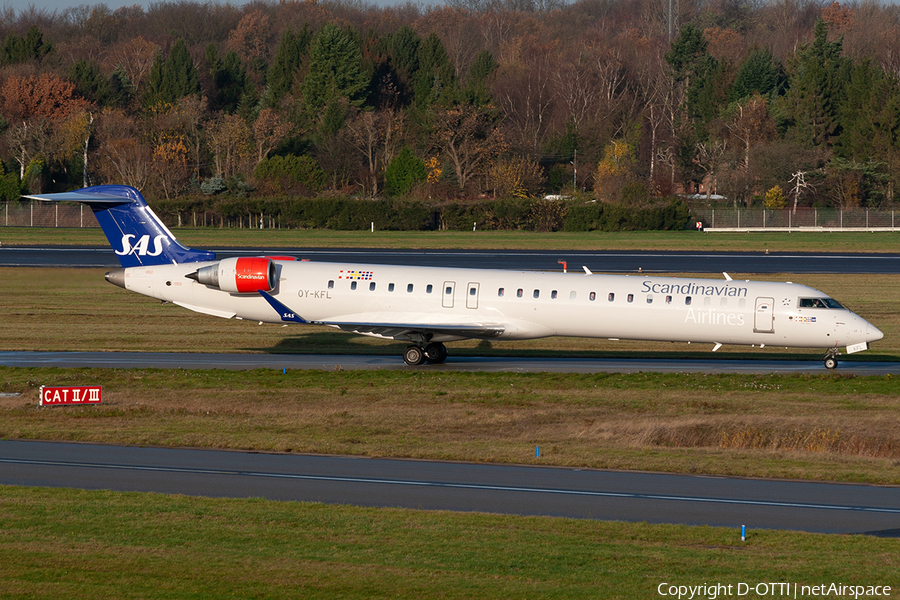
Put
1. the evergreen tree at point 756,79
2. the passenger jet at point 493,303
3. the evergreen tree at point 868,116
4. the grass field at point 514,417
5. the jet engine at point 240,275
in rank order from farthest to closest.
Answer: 1. the evergreen tree at point 756,79
2. the evergreen tree at point 868,116
3. the jet engine at point 240,275
4. the passenger jet at point 493,303
5. the grass field at point 514,417

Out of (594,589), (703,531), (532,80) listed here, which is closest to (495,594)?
(594,589)

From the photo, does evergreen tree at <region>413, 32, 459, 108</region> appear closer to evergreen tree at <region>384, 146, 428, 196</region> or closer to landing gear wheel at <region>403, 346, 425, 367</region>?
evergreen tree at <region>384, 146, 428, 196</region>

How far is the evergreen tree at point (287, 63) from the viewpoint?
137m

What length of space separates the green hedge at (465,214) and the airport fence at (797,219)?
13.8 ft

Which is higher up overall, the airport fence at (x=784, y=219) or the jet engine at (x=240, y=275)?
the airport fence at (x=784, y=219)

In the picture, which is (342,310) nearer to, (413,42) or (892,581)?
(892,581)

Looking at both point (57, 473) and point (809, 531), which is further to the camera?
point (57, 473)

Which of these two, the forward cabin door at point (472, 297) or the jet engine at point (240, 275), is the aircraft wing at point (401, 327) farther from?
A: the forward cabin door at point (472, 297)

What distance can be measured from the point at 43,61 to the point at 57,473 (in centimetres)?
13265

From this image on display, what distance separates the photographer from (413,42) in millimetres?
146750

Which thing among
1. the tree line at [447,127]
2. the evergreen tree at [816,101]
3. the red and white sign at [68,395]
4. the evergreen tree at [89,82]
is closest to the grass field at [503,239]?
the tree line at [447,127]

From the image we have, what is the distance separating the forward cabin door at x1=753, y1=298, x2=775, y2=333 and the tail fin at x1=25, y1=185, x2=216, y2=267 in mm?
17389

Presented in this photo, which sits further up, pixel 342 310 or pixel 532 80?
pixel 532 80

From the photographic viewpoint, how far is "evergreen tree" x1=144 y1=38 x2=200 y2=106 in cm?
12812
